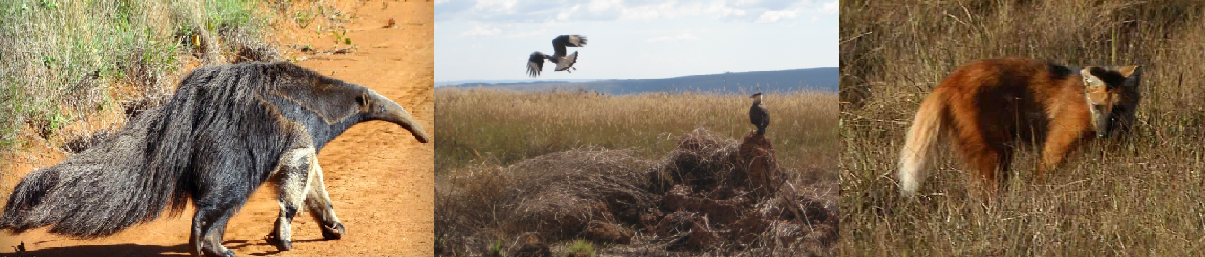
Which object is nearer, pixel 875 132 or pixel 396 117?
pixel 396 117

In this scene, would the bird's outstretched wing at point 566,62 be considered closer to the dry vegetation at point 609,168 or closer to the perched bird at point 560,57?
the perched bird at point 560,57

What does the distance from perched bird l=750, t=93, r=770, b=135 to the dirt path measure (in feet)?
7.71

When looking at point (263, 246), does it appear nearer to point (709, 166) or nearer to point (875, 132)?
point (709, 166)

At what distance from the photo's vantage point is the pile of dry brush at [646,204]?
479cm

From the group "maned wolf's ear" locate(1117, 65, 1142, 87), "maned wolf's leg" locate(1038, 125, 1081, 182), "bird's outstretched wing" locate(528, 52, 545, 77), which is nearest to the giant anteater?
"bird's outstretched wing" locate(528, 52, 545, 77)

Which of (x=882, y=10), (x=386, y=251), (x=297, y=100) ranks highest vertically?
(x=882, y=10)

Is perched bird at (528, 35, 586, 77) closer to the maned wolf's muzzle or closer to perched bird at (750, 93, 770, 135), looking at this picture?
perched bird at (750, 93, 770, 135)

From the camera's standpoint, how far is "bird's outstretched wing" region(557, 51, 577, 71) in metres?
4.91

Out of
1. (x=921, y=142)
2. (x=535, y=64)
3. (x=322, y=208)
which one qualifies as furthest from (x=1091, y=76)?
(x=322, y=208)

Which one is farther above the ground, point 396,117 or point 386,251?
point 396,117

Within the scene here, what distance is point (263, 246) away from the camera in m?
5.62

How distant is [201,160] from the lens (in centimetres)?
478

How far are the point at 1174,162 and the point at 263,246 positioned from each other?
572 cm

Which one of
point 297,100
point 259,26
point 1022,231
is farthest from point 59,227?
point 259,26
